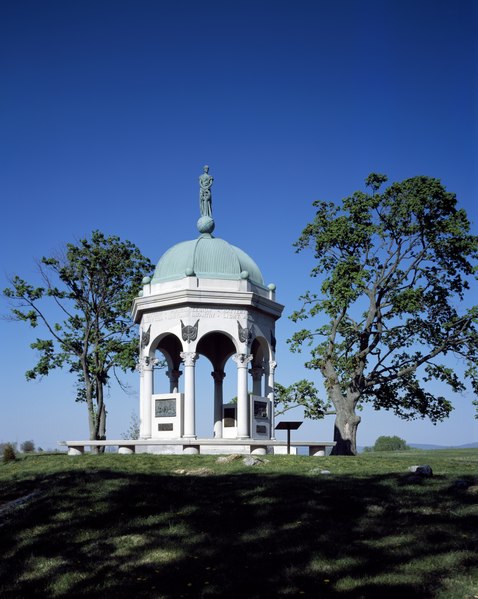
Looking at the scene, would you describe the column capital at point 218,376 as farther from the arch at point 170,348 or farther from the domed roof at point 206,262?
the domed roof at point 206,262

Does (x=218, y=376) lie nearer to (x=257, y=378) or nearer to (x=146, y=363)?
(x=257, y=378)

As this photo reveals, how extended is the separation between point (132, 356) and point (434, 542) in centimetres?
2705

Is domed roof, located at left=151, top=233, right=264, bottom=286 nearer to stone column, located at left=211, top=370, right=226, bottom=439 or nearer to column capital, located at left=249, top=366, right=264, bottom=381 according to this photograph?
column capital, located at left=249, top=366, right=264, bottom=381

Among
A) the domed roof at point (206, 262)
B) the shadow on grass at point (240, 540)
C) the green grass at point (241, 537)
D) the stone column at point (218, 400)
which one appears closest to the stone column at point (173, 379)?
the stone column at point (218, 400)

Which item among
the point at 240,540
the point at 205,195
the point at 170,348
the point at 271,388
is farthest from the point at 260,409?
the point at 240,540

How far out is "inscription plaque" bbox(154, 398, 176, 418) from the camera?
29.8 m

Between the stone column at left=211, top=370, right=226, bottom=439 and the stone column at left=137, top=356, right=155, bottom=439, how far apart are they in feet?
13.5

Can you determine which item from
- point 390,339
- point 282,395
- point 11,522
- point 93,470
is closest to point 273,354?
point 282,395

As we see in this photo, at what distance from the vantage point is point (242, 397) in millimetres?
29562

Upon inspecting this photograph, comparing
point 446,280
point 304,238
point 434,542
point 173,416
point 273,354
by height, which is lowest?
point 434,542

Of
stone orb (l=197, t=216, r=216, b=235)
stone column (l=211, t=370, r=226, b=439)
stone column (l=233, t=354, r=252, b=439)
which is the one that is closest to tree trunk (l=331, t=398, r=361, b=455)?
stone column (l=233, t=354, r=252, b=439)

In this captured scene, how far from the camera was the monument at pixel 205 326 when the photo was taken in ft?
96.6

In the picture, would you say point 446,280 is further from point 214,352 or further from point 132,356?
point 132,356

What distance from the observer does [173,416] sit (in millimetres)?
29750
